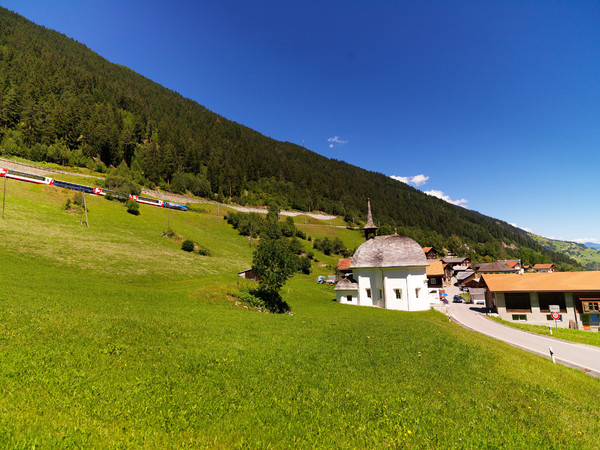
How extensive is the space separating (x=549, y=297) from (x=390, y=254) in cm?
2205

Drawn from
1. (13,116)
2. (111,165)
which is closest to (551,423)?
(111,165)

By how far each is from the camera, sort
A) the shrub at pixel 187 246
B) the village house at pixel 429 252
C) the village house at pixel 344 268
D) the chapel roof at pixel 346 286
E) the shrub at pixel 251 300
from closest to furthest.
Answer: the shrub at pixel 251 300, the chapel roof at pixel 346 286, the shrub at pixel 187 246, the village house at pixel 344 268, the village house at pixel 429 252

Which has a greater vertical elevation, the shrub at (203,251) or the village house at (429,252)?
the village house at (429,252)

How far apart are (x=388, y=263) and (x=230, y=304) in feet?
79.0

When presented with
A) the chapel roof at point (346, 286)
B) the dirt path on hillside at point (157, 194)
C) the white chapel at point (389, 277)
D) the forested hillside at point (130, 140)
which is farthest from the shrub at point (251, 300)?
the forested hillside at point (130, 140)

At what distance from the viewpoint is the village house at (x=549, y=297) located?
33531 millimetres

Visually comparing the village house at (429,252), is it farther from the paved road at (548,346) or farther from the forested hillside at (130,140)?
the paved road at (548,346)

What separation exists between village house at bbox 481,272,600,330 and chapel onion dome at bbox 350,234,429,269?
1315 centimetres

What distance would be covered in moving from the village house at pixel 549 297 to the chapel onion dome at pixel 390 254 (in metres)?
13.2

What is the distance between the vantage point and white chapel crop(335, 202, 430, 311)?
127 ft

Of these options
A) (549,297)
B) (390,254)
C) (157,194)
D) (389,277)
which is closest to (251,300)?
(389,277)

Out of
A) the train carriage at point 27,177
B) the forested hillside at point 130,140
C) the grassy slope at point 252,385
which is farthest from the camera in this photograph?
the forested hillside at point 130,140

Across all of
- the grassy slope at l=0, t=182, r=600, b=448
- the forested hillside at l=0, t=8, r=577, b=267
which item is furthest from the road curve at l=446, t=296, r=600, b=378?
the forested hillside at l=0, t=8, r=577, b=267

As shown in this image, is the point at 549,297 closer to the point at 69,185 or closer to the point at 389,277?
the point at 389,277
